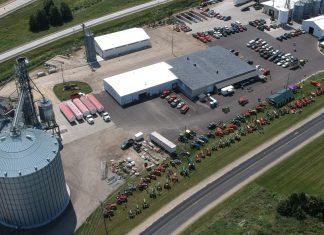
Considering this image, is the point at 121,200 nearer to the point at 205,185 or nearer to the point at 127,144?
the point at 205,185

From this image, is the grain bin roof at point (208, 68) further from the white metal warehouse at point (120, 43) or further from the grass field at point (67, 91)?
the grass field at point (67, 91)

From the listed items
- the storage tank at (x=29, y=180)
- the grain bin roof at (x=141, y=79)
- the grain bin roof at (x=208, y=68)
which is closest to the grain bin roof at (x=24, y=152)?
the storage tank at (x=29, y=180)

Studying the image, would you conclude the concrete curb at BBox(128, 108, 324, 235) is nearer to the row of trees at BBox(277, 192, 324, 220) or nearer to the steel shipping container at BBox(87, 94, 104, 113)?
the row of trees at BBox(277, 192, 324, 220)

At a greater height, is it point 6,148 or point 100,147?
point 6,148

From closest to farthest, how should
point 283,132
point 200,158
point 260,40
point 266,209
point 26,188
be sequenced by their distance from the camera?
point 26,188
point 266,209
point 200,158
point 283,132
point 260,40

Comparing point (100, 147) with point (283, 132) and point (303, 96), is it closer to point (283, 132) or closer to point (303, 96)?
point (283, 132)

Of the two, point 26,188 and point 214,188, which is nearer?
point 26,188

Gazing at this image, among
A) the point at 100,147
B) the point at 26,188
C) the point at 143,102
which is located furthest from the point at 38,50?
the point at 26,188
